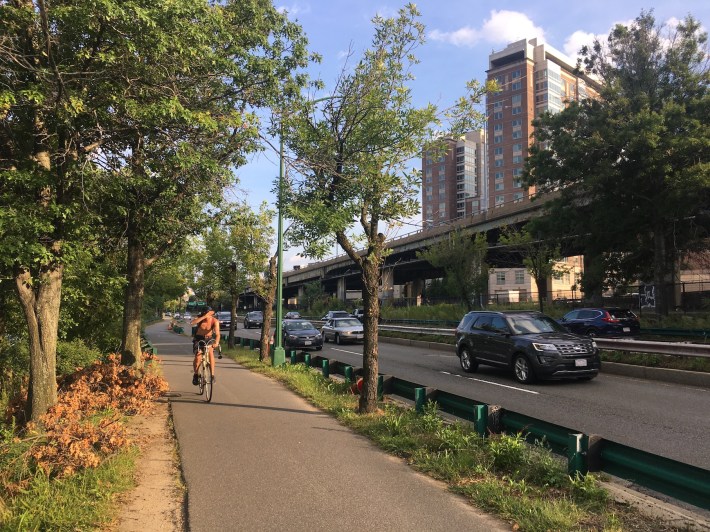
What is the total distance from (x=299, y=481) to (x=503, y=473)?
2.00 m

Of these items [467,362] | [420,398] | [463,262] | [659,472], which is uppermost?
[463,262]

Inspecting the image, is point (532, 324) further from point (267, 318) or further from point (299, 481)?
point (299, 481)

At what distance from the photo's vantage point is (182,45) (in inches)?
254

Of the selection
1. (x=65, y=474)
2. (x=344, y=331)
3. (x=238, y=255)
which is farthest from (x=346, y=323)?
(x=65, y=474)

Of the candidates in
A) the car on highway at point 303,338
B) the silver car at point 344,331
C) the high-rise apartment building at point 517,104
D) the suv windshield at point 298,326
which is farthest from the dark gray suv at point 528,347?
the high-rise apartment building at point 517,104

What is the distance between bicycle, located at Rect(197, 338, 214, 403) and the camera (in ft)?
30.2

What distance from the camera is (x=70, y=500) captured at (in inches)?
169

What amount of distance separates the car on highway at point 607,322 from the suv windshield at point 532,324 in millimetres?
10077

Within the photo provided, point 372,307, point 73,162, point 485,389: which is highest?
point 73,162

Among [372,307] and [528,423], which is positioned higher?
[372,307]

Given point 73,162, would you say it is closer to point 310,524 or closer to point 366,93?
point 366,93

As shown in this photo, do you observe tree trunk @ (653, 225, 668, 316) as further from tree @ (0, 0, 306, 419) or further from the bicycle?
the bicycle

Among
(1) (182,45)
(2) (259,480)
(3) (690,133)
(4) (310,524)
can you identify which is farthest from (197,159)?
(3) (690,133)

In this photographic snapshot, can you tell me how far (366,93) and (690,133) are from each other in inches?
765
